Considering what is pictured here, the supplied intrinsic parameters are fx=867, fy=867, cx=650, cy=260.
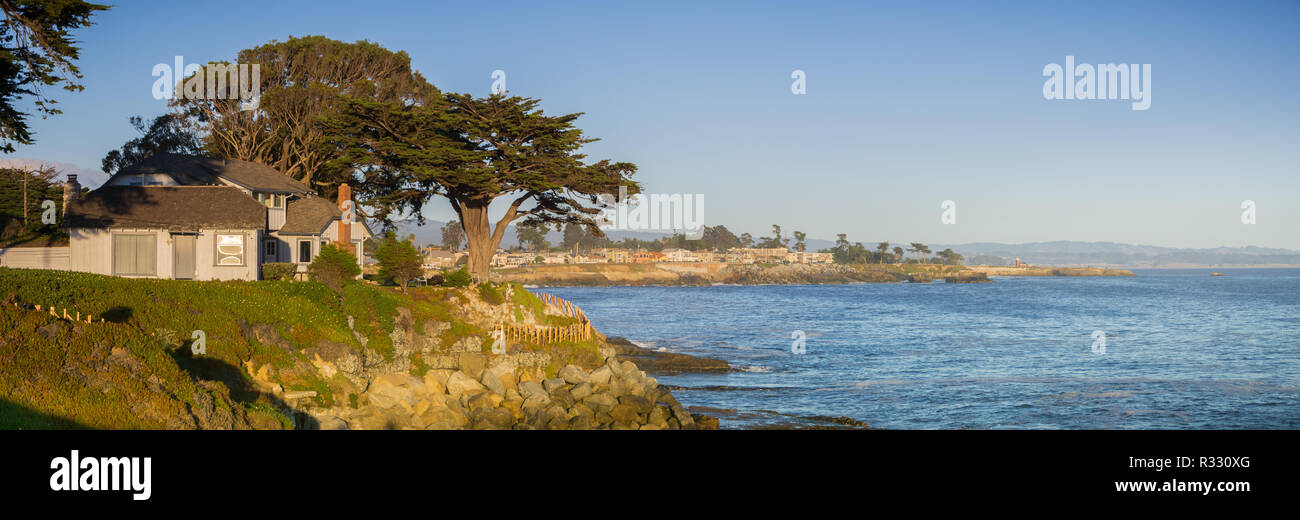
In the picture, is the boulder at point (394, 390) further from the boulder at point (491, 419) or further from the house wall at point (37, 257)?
the house wall at point (37, 257)

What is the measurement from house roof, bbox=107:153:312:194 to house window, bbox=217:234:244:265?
6359 mm

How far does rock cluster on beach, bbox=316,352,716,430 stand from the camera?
24.9m

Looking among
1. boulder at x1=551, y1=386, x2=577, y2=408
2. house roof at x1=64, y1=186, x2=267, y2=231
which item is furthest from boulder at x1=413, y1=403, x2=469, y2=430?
house roof at x1=64, y1=186, x2=267, y2=231

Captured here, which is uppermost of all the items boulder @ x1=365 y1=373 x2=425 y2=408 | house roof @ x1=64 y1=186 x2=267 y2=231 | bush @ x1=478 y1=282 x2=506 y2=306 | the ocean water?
house roof @ x1=64 y1=186 x2=267 y2=231

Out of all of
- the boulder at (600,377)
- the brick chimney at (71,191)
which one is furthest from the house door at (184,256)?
the boulder at (600,377)

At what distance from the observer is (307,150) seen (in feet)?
194

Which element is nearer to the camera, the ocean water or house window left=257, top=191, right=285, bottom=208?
the ocean water

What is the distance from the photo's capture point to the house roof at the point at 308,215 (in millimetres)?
43094

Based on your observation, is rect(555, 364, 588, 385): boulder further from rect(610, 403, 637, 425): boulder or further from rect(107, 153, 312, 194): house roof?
rect(107, 153, 312, 194): house roof

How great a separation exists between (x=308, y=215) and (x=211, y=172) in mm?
5579
